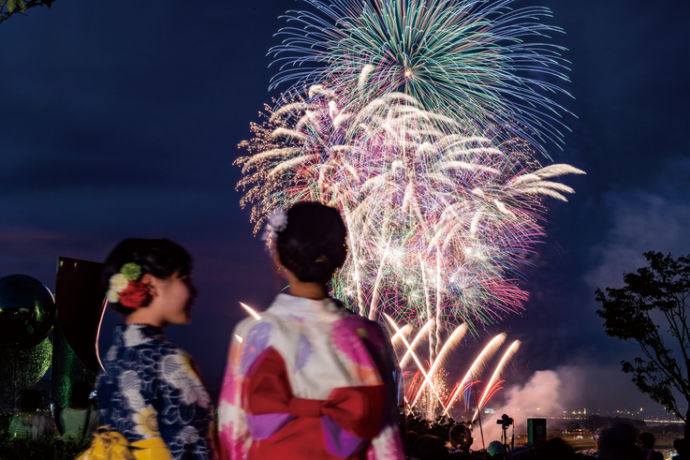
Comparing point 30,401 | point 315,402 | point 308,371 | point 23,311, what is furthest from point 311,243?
point 23,311

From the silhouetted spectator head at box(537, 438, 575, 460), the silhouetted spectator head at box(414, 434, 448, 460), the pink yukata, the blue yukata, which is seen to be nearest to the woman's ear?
the blue yukata

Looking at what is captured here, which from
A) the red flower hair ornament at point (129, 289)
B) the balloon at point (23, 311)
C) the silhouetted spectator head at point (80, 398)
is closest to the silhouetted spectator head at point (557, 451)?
the red flower hair ornament at point (129, 289)

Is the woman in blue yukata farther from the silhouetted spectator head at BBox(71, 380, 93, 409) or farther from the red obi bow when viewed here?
the silhouetted spectator head at BBox(71, 380, 93, 409)

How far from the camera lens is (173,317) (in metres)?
2.78

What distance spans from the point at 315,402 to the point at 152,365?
717 mm

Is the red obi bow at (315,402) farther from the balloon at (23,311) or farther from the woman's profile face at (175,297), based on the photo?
the balloon at (23,311)

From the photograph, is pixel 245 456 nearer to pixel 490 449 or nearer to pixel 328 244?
pixel 328 244

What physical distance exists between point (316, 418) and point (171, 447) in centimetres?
61

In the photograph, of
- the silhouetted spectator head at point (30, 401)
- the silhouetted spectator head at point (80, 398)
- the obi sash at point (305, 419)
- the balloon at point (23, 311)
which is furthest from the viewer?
the balloon at point (23, 311)

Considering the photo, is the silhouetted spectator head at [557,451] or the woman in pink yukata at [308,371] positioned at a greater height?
the woman in pink yukata at [308,371]

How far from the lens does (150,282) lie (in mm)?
2771

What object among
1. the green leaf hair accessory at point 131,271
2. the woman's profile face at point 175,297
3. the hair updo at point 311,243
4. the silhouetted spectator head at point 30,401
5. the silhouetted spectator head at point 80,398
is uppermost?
the hair updo at point 311,243

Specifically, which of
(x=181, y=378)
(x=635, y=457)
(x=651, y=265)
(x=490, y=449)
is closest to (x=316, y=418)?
(x=181, y=378)

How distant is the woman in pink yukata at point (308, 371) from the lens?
2.23 metres
